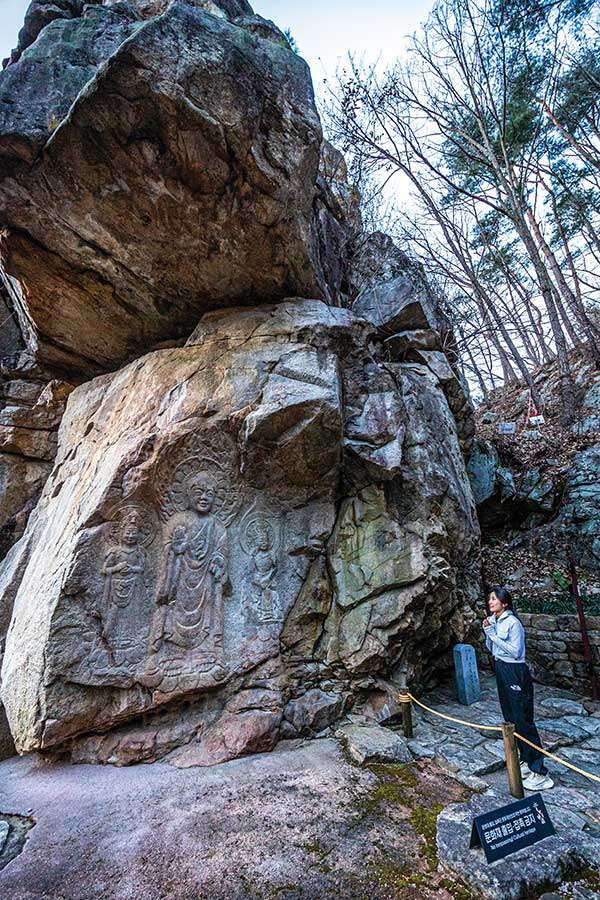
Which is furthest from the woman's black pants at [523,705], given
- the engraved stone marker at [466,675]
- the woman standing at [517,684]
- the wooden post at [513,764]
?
the engraved stone marker at [466,675]

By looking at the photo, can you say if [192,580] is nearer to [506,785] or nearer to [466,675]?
[506,785]

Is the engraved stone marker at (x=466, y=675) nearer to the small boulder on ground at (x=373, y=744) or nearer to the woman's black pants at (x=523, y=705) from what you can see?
the small boulder on ground at (x=373, y=744)

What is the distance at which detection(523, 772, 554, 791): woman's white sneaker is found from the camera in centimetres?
406

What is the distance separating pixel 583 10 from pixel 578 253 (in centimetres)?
723

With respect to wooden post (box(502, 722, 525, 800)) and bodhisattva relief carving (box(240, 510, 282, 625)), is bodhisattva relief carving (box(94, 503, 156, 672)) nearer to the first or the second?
bodhisattva relief carving (box(240, 510, 282, 625))

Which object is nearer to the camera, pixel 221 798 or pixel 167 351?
pixel 221 798

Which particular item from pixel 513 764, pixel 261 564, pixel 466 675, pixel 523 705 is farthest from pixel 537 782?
pixel 261 564

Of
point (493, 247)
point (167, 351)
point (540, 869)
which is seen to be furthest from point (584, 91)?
point (540, 869)

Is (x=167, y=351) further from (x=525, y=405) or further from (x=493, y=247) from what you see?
(x=493, y=247)

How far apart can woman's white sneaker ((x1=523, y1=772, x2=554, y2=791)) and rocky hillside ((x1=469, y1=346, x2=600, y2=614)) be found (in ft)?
14.2

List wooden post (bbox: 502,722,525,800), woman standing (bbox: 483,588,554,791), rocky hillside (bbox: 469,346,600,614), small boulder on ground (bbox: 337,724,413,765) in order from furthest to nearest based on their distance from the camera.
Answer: rocky hillside (bbox: 469,346,600,614)
small boulder on ground (bbox: 337,724,413,765)
woman standing (bbox: 483,588,554,791)
wooden post (bbox: 502,722,525,800)

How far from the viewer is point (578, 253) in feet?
53.4

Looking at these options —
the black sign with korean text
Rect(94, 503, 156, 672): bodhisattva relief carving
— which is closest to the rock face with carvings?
Rect(94, 503, 156, 672): bodhisattva relief carving

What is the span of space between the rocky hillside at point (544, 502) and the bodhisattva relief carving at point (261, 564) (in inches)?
190
